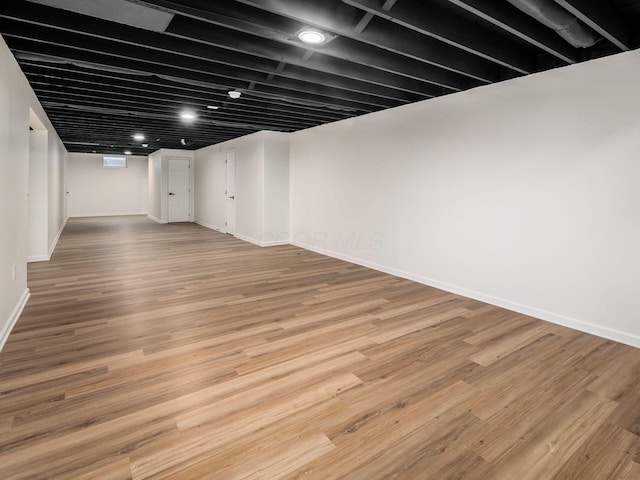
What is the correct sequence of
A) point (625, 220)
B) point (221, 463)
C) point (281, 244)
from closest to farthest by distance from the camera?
1. point (221, 463)
2. point (625, 220)
3. point (281, 244)

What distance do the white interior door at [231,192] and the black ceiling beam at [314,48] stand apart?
5390 mm

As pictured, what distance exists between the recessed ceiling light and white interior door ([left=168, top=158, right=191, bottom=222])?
17.2 feet

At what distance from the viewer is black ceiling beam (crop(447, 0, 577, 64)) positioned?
225 cm

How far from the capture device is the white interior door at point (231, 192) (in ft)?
27.6

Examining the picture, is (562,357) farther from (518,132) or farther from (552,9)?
(552,9)

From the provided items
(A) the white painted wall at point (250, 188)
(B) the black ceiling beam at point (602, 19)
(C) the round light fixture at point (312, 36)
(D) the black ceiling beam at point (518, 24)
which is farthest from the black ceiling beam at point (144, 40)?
(A) the white painted wall at point (250, 188)

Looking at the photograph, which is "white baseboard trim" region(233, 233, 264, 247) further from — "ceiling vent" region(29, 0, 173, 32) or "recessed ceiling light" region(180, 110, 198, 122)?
"ceiling vent" region(29, 0, 173, 32)

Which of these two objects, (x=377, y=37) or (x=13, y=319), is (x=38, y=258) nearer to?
(x=13, y=319)

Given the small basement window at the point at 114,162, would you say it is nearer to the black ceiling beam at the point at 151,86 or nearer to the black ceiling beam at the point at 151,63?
the black ceiling beam at the point at 151,86

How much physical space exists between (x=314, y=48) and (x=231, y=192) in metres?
6.08

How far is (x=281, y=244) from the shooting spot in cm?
746

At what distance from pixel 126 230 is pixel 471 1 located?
9396mm

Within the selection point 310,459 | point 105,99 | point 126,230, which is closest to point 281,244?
point 105,99

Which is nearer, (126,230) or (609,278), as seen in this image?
(609,278)
